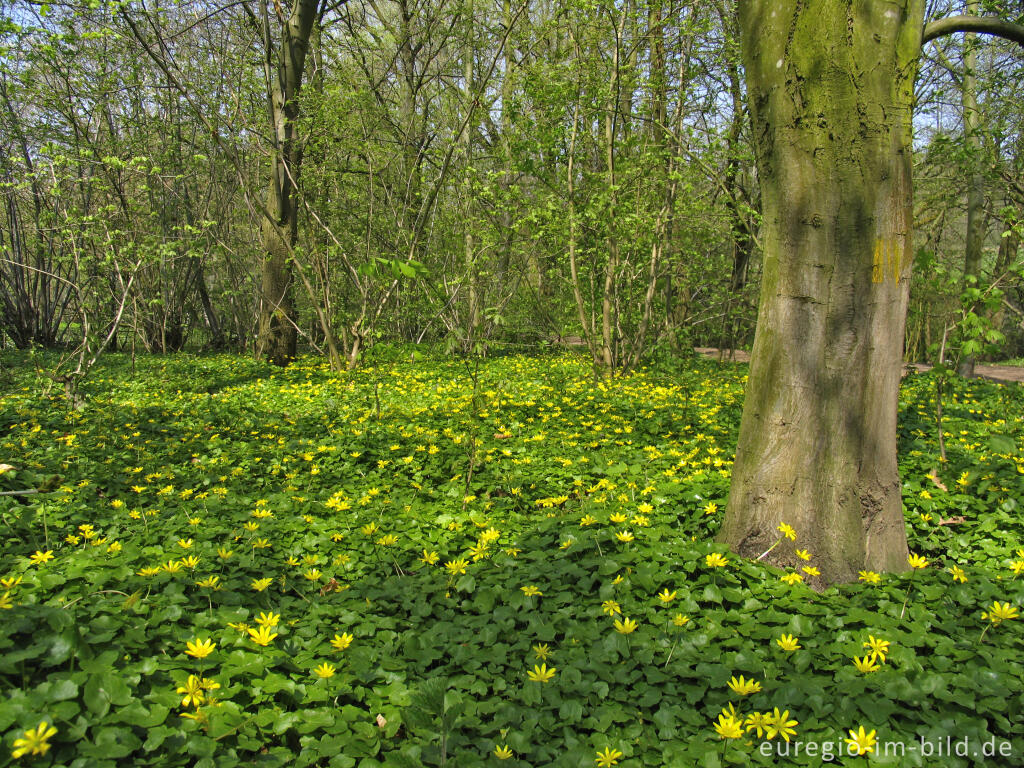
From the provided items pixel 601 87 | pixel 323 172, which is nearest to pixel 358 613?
pixel 601 87

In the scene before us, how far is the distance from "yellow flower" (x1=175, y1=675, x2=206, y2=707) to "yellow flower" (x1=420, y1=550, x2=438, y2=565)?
1141 mm

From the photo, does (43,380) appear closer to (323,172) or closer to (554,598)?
(323,172)

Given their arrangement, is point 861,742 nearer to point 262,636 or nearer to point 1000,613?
point 1000,613

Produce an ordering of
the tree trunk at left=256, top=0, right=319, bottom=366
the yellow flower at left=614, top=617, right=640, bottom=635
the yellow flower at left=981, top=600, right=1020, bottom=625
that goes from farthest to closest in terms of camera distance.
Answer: the tree trunk at left=256, top=0, right=319, bottom=366 < the yellow flower at left=614, top=617, right=640, bottom=635 < the yellow flower at left=981, top=600, right=1020, bottom=625

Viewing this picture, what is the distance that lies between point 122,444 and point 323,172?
209 inches

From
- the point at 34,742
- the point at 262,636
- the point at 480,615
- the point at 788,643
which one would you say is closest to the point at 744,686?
the point at 788,643

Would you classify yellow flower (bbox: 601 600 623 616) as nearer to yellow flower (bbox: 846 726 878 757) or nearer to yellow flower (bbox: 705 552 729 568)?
yellow flower (bbox: 705 552 729 568)

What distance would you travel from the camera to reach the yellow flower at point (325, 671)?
1.83 meters

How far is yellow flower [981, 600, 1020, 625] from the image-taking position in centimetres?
199

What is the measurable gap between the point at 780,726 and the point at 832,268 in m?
1.75

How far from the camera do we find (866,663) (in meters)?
1.81

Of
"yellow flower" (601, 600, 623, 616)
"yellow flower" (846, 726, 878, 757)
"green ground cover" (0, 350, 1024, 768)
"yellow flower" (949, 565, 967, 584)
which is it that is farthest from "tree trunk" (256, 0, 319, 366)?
"yellow flower" (846, 726, 878, 757)

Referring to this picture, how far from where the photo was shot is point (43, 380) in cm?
689

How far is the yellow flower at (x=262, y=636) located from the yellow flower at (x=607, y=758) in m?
1.15
